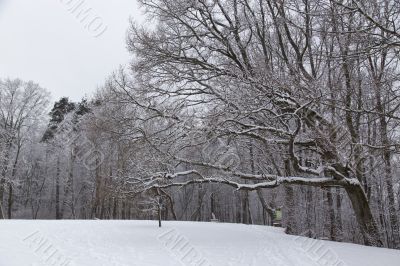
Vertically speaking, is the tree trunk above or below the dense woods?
below

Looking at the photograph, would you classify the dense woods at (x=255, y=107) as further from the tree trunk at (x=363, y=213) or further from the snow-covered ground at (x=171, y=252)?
the snow-covered ground at (x=171, y=252)

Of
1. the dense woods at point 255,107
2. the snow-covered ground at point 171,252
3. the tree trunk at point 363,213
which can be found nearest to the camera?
the snow-covered ground at point 171,252

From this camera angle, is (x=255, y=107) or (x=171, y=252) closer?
(x=171, y=252)

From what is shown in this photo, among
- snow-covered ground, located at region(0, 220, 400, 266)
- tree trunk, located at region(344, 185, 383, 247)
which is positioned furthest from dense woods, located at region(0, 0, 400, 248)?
snow-covered ground, located at region(0, 220, 400, 266)

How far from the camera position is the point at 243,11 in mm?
16938

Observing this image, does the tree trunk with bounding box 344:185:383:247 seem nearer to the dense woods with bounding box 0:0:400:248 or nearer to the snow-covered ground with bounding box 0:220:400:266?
the dense woods with bounding box 0:0:400:248

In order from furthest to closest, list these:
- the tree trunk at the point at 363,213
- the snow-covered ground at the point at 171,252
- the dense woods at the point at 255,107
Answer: the tree trunk at the point at 363,213, the dense woods at the point at 255,107, the snow-covered ground at the point at 171,252

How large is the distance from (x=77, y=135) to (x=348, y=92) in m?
33.8

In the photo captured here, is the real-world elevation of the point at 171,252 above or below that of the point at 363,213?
below

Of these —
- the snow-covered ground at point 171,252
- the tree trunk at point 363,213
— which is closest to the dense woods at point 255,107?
the tree trunk at point 363,213

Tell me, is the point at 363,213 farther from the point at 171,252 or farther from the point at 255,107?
the point at 171,252

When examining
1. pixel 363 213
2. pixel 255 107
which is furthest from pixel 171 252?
pixel 363 213

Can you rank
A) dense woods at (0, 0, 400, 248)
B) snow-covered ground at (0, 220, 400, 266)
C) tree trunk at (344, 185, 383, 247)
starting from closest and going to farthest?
1. snow-covered ground at (0, 220, 400, 266)
2. dense woods at (0, 0, 400, 248)
3. tree trunk at (344, 185, 383, 247)

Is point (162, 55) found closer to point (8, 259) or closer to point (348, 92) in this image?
point (348, 92)
